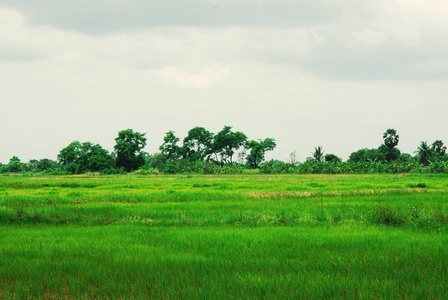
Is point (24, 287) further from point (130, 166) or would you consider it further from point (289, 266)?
point (130, 166)

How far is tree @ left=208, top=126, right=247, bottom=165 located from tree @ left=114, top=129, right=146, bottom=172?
15.4 m

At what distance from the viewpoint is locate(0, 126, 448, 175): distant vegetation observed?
54.2 m

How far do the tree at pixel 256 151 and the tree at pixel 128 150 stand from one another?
22.5m

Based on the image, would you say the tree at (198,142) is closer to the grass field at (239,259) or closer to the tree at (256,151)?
the tree at (256,151)

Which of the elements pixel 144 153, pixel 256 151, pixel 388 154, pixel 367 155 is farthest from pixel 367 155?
pixel 144 153

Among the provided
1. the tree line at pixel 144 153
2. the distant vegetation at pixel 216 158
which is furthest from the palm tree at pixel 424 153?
the tree line at pixel 144 153

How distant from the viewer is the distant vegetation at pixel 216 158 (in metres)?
54.2

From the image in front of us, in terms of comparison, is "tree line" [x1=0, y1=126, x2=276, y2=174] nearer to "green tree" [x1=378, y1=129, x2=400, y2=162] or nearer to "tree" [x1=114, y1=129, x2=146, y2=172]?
"tree" [x1=114, y1=129, x2=146, y2=172]

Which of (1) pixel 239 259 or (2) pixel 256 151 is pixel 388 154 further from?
(1) pixel 239 259

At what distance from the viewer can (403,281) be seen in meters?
4.05

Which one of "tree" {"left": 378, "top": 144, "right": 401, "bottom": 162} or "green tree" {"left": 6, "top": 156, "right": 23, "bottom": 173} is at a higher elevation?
"tree" {"left": 378, "top": 144, "right": 401, "bottom": 162}

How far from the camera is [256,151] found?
6806 centimetres

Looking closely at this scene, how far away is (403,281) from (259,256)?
6.88 feet

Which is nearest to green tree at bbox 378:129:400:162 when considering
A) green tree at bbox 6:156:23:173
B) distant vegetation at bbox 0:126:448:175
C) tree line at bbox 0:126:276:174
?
distant vegetation at bbox 0:126:448:175
